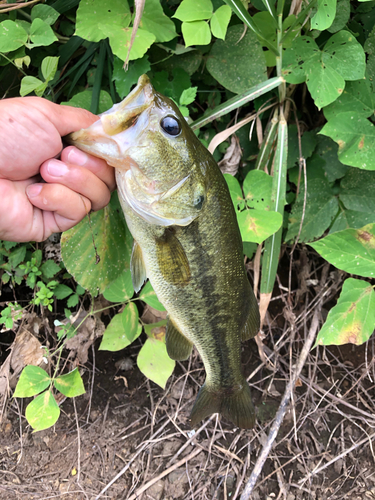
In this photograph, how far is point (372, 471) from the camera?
247 cm

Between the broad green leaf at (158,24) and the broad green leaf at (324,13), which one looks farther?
the broad green leaf at (158,24)

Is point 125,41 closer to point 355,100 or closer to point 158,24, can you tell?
point 158,24

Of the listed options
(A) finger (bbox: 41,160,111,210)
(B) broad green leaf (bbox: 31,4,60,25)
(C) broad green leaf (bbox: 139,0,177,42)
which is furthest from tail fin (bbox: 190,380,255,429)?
(B) broad green leaf (bbox: 31,4,60,25)

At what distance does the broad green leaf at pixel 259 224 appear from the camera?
5.13 feet

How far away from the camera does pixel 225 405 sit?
6.09 ft

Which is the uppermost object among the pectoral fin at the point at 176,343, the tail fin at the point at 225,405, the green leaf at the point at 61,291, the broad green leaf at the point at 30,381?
the pectoral fin at the point at 176,343

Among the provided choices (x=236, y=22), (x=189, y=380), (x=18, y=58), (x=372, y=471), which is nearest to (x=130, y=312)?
(x=189, y=380)

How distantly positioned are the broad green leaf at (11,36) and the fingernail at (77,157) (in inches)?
32.8

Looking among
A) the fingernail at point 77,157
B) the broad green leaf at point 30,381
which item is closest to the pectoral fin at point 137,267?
the fingernail at point 77,157

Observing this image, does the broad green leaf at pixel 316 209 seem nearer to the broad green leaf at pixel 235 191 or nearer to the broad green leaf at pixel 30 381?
the broad green leaf at pixel 235 191

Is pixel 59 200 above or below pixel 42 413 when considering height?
above

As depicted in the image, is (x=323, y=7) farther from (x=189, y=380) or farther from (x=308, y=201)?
(x=189, y=380)

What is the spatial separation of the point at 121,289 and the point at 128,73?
122 centimetres

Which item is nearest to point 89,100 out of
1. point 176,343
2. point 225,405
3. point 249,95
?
point 249,95
